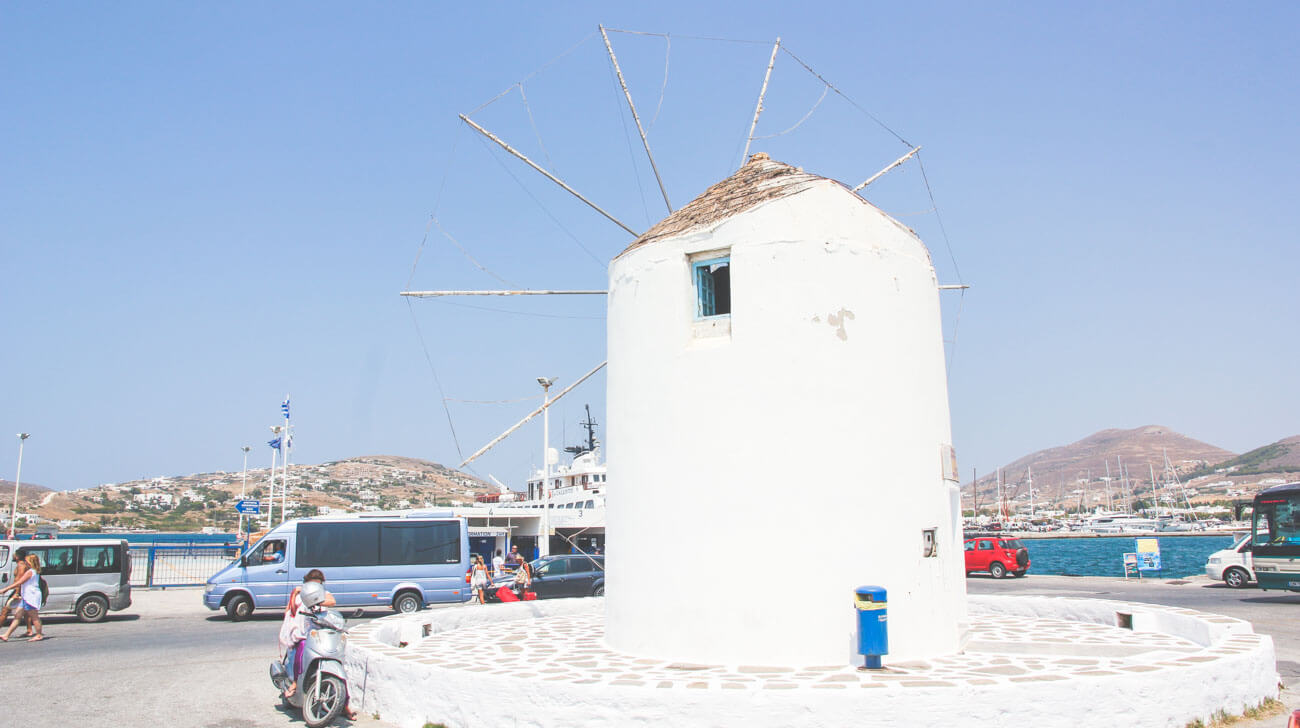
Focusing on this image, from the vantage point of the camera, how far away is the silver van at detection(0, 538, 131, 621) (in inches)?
732

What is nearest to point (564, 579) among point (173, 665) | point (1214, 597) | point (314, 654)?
point (173, 665)

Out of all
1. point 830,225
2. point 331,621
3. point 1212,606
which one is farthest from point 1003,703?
point 1212,606

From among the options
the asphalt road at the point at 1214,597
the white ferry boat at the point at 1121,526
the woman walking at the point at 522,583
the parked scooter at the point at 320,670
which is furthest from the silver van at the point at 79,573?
the white ferry boat at the point at 1121,526

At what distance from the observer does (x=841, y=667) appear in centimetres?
845

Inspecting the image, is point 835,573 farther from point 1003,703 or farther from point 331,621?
point 331,621

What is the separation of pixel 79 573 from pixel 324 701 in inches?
587

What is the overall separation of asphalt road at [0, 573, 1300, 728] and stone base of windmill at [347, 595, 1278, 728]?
0.62 meters

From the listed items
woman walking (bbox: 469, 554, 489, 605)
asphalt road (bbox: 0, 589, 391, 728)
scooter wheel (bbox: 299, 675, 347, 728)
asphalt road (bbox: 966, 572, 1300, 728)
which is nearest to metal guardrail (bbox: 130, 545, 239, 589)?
asphalt road (bbox: 0, 589, 391, 728)

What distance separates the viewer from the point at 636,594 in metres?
9.52

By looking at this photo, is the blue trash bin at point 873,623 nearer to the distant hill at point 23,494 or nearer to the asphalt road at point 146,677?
the asphalt road at point 146,677

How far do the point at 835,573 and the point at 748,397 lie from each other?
1.97m

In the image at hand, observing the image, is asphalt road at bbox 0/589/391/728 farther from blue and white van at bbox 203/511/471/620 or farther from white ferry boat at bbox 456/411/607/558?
white ferry boat at bbox 456/411/607/558

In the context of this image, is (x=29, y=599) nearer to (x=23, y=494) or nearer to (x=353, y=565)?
(x=353, y=565)

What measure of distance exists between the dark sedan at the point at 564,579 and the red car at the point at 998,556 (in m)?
15.3
